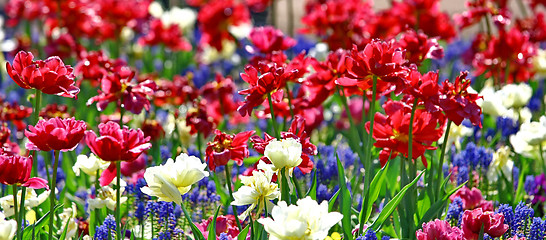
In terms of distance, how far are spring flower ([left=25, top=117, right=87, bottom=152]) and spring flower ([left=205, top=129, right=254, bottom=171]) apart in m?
0.35

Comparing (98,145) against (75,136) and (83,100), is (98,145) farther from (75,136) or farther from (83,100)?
(83,100)

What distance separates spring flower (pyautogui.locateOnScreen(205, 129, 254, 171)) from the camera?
1.92 m

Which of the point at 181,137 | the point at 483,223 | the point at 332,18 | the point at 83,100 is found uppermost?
the point at 332,18

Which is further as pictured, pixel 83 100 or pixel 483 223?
pixel 83 100

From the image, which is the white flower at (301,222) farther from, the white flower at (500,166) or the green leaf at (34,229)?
the white flower at (500,166)

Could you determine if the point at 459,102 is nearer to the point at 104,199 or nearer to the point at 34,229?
the point at 104,199

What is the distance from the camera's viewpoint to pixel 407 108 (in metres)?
2.04

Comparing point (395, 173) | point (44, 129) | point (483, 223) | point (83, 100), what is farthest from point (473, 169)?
point (83, 100)

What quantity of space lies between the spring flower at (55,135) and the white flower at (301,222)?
50 cm

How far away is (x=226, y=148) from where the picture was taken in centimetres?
194

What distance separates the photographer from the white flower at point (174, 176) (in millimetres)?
1688

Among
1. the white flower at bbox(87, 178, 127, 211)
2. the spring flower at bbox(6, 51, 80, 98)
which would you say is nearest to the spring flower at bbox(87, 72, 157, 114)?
the white flower at bbox(87, 178, 127, 211)

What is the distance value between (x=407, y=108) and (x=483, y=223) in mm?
406

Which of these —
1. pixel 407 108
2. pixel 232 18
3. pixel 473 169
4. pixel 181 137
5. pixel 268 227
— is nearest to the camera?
pixel 268 227
